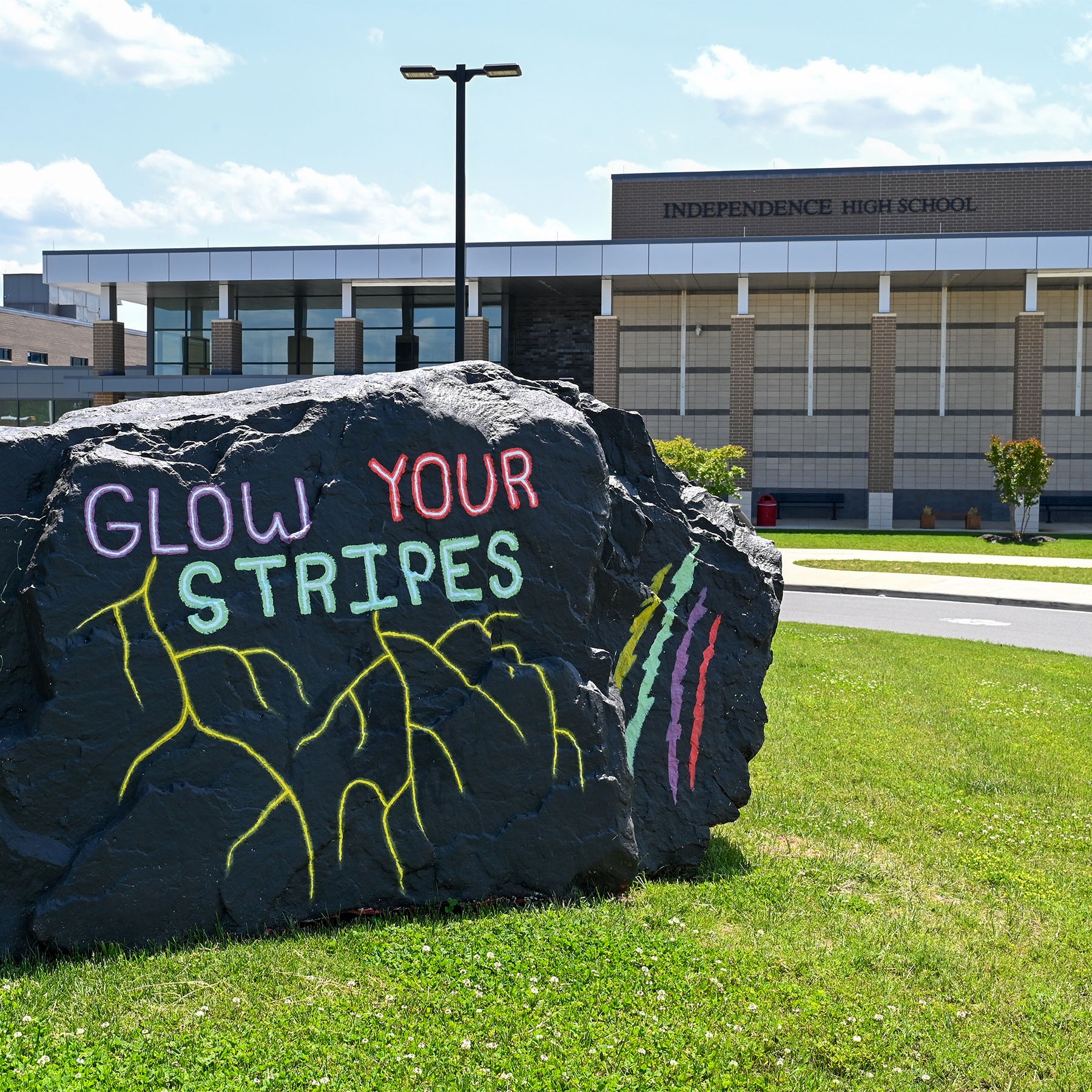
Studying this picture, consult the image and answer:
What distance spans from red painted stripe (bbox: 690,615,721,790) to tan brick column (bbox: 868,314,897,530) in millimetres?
25787

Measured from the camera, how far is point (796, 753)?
759 centimetres

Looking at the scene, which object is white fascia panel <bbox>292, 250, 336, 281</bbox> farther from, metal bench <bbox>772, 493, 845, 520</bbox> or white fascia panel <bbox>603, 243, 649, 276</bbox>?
metal bench <bbox>772, 493, 845, 520</bbox>

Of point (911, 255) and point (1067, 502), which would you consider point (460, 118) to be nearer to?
point (911, 255)

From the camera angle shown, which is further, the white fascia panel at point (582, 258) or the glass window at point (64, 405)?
the glass window at point (64, 405)

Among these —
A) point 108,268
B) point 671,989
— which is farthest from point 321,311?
point 671,989

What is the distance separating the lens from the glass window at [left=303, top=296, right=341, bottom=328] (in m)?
35.2

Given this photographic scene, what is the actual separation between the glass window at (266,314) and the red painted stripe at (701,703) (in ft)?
106

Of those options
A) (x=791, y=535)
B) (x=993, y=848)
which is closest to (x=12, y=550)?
(x=993, y=848)

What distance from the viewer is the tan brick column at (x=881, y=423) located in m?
30.3

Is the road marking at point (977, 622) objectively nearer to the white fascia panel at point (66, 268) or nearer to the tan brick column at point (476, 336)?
the tan brick column at point (476, 336)

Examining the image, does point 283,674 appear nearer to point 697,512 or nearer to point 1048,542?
point 697,512

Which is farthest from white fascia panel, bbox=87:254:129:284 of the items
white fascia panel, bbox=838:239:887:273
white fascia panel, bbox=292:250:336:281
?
white fascia panel, bbox=838:239:887:273

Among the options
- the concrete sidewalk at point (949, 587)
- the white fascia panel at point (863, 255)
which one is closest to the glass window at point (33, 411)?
the white fascia panel at point (863, 255)

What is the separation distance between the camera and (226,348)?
33125 mm
